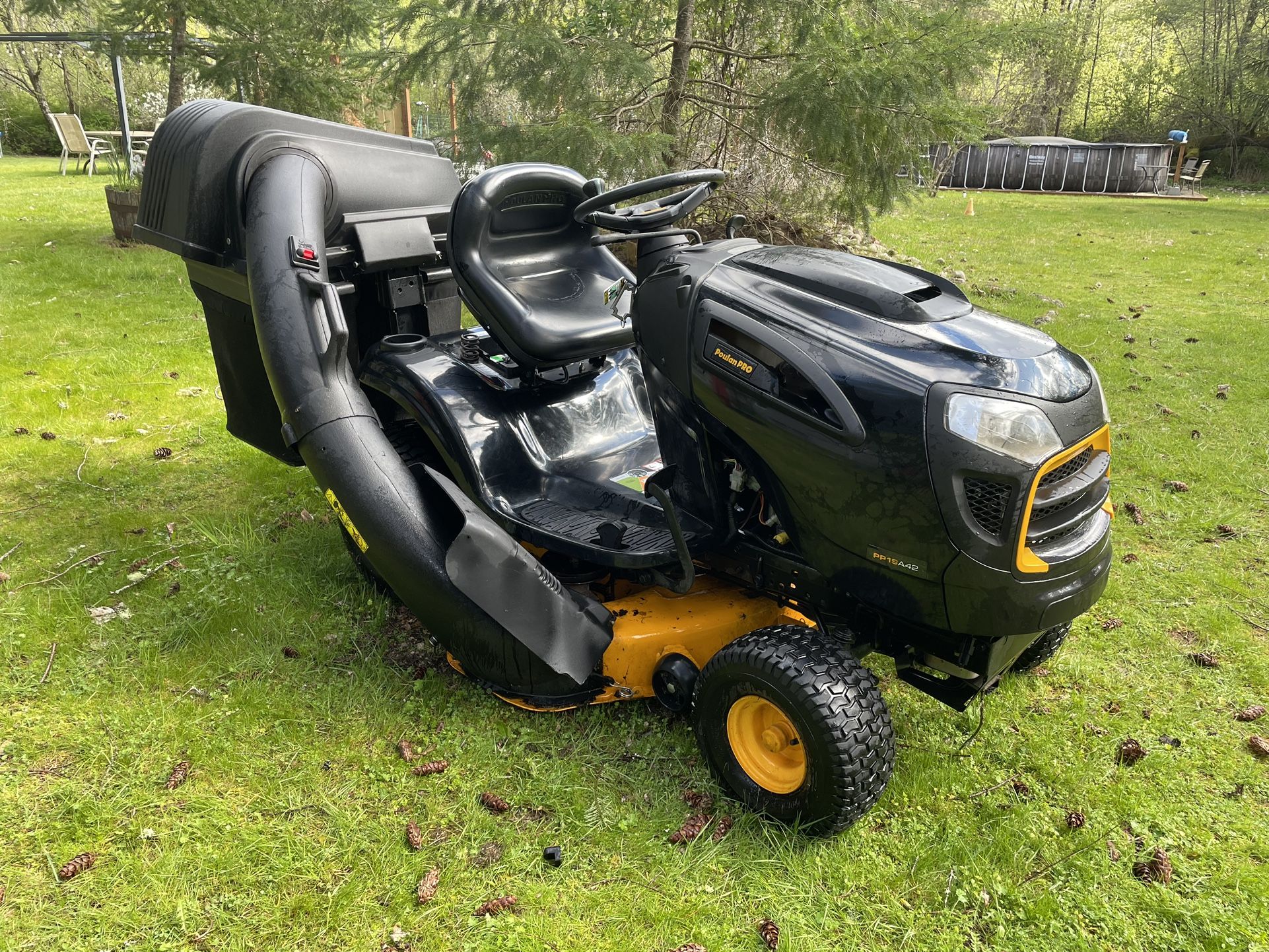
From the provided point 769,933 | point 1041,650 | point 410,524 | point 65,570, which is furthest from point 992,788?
point 65,570

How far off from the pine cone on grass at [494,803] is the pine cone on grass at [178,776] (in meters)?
0.82

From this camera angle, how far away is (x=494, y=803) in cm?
244

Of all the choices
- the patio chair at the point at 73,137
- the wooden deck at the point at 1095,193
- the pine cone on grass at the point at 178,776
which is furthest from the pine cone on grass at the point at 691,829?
the wooden deck at the point at 1095,193

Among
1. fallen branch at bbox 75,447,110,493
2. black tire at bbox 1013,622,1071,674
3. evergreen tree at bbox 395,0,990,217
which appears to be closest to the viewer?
black tire at bbox 1013,622,1071,674

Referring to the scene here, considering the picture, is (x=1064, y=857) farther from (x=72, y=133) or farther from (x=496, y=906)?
(x=72, y=133)

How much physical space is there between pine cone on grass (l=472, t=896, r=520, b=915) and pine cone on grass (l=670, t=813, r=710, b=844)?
440 mm

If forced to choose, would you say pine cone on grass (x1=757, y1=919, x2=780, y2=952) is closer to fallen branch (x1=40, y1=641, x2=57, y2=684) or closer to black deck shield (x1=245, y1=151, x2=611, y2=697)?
black deck shield (x1=245, y1=151, x2=611, y2=697)

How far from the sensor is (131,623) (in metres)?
3.14

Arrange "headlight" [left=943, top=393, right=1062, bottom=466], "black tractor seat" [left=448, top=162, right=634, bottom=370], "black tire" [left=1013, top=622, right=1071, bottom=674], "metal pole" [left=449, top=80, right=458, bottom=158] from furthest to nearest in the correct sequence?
"metal pole" [left=449, top=80, right=458, bottom=158], "black tractor seat" [left=448, top=162, right=634, bottom=370], "black tire" [left=1013, top=622, right=1071, bottom=674], "headlight" [left=943, top=393, right=1062, bottom=466]

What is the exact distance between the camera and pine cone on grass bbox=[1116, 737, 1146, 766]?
267 cm

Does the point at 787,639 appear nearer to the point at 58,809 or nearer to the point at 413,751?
the point at 413,751

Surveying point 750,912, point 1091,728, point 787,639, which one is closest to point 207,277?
point 787,639

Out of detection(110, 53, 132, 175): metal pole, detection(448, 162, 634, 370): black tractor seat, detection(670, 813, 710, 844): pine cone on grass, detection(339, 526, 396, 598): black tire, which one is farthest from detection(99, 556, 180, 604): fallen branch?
detection(110, 53, 132, 175): metal pole

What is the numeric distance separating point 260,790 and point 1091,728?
96.3 inches
